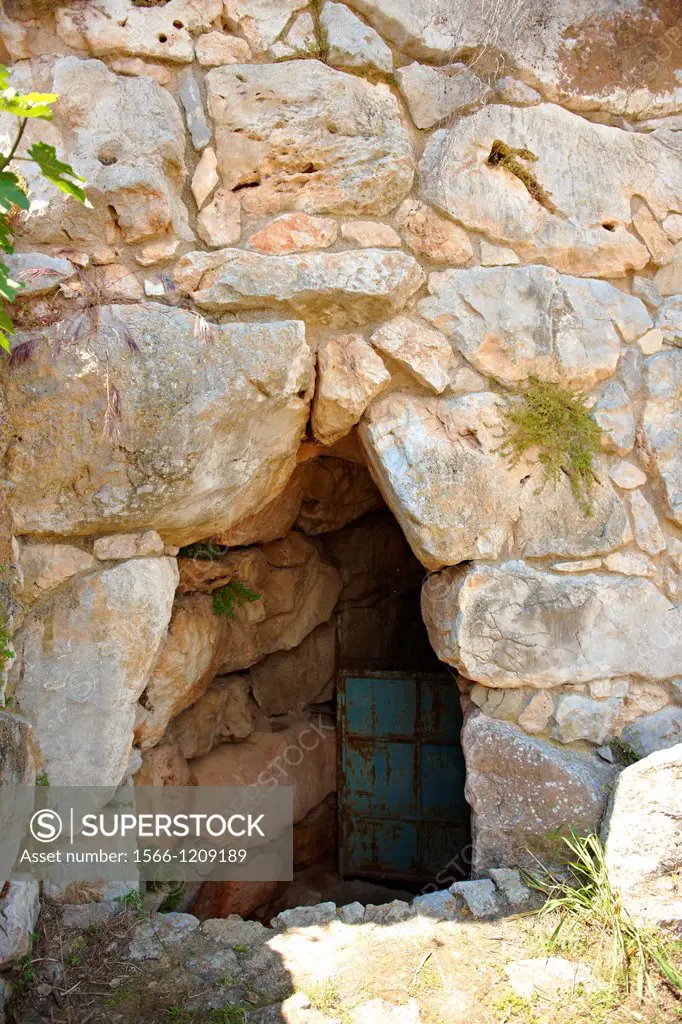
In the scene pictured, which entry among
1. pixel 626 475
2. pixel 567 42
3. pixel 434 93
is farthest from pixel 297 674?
pixel 567 42

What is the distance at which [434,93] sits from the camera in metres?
2.40

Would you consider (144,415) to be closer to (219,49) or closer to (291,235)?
(291,235)

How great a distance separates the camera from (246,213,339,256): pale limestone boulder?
225 centimetres

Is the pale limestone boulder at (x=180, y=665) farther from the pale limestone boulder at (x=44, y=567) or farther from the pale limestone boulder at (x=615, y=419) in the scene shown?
the pale limestone boulder at (x=615, y=419)

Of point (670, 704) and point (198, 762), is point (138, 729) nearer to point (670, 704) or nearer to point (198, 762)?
point (198, 762)

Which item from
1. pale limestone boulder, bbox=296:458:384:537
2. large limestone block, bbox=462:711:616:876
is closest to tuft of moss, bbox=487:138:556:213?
pale limestone boulder, bbox=296:458:384:537

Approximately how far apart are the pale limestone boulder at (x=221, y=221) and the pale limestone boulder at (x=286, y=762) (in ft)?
6.52

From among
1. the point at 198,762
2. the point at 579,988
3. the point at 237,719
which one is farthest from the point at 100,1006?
the point at 237,719

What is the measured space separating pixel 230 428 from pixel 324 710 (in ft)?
6.19

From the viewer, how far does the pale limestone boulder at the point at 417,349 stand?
2309 millimetres

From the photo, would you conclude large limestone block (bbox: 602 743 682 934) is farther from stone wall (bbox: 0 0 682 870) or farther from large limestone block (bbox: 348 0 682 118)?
large limestone block (bbox: 348 0 682 118)

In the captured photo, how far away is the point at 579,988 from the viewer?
5.64 ft

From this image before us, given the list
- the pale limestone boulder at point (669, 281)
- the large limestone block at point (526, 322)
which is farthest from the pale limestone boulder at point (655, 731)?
the pale limestone boulder at point (669, 281)

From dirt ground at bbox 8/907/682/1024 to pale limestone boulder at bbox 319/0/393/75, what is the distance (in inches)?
96.0
